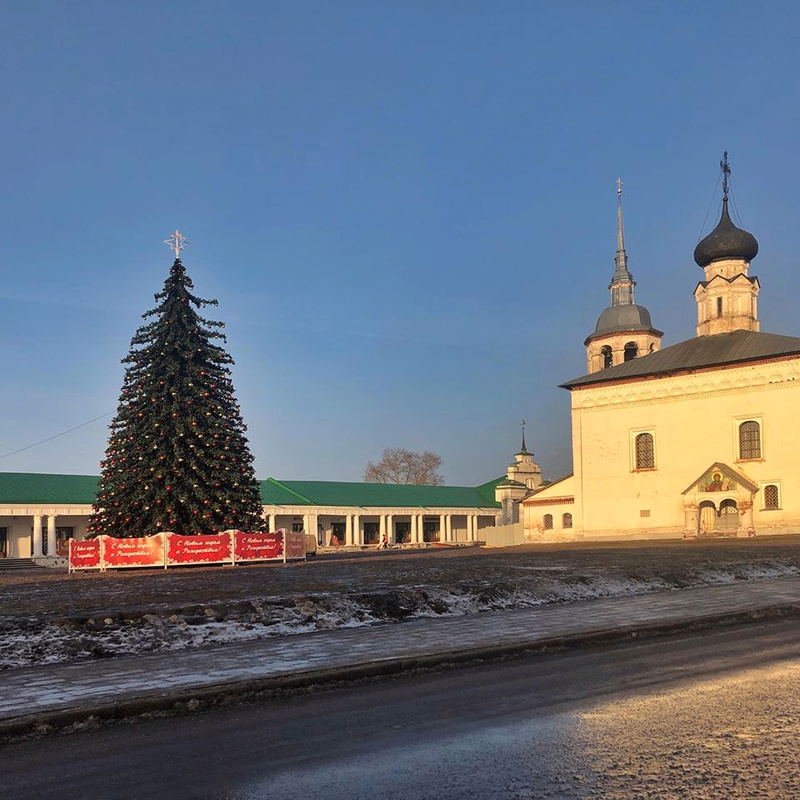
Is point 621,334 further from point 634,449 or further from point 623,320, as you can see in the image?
point 634,449

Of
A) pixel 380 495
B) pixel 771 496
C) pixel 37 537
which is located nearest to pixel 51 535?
pixel 37 537

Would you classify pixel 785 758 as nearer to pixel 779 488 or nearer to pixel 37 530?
pixel 779 488

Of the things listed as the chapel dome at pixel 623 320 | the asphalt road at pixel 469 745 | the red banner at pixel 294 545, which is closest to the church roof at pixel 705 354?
the chapel dome at pixel 623 320

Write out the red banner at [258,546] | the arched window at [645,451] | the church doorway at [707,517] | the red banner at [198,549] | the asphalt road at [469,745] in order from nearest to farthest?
1. the asphalt road at [469,745]
2. the red banner at [198,549]
3. the red banner at [258,546]
4. the church doorway at [707,517]
5. the arched window at [645,451]

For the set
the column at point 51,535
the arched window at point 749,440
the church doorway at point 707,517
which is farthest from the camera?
the column at point 51,535

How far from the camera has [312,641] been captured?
10.9 metres

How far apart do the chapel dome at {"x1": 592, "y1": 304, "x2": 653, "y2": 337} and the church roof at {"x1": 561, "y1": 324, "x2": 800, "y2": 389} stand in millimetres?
12037

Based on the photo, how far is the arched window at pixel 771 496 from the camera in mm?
49159

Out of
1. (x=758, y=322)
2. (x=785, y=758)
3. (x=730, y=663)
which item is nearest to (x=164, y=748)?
(x=785, y=758)

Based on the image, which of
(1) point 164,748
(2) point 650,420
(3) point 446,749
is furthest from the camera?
(2) point 650,420

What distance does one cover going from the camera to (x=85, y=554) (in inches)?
1131

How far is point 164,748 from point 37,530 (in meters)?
54.1

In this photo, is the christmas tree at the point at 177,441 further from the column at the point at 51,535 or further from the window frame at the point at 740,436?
the window frame at the point at 740,436

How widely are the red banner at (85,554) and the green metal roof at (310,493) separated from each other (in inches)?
1132
